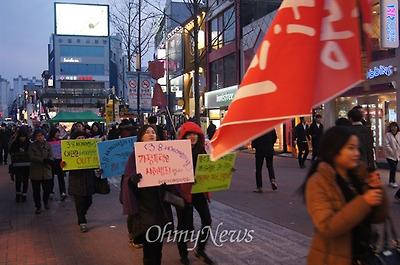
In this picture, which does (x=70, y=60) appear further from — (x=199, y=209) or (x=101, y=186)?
(x=199, y=209)

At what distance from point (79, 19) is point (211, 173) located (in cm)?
8413

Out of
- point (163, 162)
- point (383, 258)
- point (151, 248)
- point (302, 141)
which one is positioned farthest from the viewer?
point (302, 141)

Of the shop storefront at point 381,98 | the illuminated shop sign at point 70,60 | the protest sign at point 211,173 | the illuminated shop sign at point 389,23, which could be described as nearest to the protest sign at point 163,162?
the protest sign at point 211,173

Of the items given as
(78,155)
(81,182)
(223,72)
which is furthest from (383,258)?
(223,72)

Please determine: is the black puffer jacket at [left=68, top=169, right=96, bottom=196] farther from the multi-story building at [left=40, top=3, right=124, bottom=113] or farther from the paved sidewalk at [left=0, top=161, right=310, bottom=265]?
the multi-story building at [left=40, top=3, right=124, bottom=113]

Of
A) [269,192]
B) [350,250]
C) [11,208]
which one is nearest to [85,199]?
[11,208]

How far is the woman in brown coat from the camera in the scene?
91.4 inches

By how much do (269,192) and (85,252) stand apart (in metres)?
5.14

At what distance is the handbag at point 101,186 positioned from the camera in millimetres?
7215

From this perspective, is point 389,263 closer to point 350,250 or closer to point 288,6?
point 350,250

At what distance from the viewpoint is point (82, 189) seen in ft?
23.4

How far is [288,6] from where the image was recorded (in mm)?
2301

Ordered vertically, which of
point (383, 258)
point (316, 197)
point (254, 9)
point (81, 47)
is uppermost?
point (81, 47)

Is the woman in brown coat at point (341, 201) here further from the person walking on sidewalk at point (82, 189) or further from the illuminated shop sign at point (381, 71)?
the illuminated shop sign at point (381, 71)
